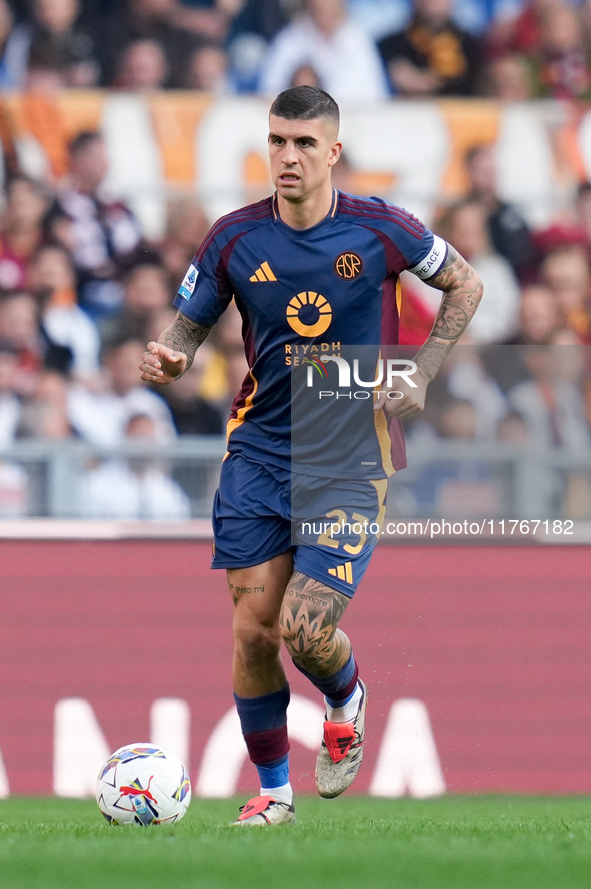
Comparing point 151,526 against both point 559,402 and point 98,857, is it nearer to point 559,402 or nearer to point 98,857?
point 559,402

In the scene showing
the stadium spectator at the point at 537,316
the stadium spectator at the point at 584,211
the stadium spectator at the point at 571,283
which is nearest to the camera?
the stadium spectator at the point at 537,316

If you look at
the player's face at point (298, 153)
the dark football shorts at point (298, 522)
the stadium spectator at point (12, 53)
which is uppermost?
the stadium spectator at point (12, 53)

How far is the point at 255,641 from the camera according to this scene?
14.8 ft

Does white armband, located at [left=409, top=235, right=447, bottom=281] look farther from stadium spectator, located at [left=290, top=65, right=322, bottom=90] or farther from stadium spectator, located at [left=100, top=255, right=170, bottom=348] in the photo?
stadium spectator, located at [left=290, top=65, right=322, bottom=90]

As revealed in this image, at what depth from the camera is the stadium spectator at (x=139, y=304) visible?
8.83 meters

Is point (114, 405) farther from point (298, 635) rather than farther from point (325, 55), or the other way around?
point (298, 635)

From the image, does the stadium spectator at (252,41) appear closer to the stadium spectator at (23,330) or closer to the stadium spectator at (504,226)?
the stadium spectator at (504,226)

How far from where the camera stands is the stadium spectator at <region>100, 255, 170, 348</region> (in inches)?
348

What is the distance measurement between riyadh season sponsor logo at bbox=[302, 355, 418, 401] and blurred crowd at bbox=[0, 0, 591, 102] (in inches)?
222

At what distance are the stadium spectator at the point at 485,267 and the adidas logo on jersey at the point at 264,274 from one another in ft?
15.5

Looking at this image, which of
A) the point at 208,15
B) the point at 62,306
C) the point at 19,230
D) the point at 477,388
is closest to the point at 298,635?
the point at 477,388

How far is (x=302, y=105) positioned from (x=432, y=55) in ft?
20.2

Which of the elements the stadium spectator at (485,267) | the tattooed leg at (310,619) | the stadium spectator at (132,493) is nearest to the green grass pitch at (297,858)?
the tattooed leg at (310,619)

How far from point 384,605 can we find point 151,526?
145cm
